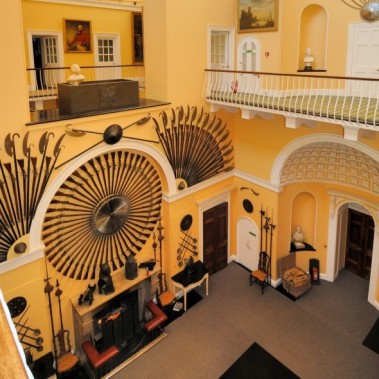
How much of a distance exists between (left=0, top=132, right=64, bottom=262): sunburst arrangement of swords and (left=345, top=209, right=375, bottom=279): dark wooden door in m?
9.56

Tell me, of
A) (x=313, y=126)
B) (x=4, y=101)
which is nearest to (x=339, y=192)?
(x=313, y=126)

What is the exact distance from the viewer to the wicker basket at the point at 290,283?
40.8 feet

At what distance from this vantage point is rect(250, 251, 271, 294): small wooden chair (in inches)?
498

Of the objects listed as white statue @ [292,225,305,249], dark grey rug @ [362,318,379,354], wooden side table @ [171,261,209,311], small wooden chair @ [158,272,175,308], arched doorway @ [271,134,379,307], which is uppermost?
arched doorway @ [271,134,379,307]

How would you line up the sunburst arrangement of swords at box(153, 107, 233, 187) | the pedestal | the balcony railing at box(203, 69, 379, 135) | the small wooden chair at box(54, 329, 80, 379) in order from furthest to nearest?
the pedestal, the sunburst arrangement of swords at box(153, 107, 233, 187), the small wooden chair at box(54, 329, 80, 379), the balcony railing at box(203, 69, 379, 135)

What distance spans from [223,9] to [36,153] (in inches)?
265

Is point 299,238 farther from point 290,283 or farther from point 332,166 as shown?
point 332,166

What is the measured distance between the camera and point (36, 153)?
8.34 meters

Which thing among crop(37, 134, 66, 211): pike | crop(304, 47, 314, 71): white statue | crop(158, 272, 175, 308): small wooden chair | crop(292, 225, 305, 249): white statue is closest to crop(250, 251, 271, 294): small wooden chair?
crop(292, 225, 305, 249): white statue

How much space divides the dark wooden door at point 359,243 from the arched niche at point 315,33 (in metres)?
5.14

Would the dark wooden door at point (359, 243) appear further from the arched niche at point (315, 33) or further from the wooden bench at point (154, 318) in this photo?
the wooden bench at point (154, 318)

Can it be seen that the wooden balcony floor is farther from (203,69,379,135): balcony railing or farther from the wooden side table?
the wooden side table

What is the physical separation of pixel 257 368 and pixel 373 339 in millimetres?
3390

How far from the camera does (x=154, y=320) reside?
35.5 ft
